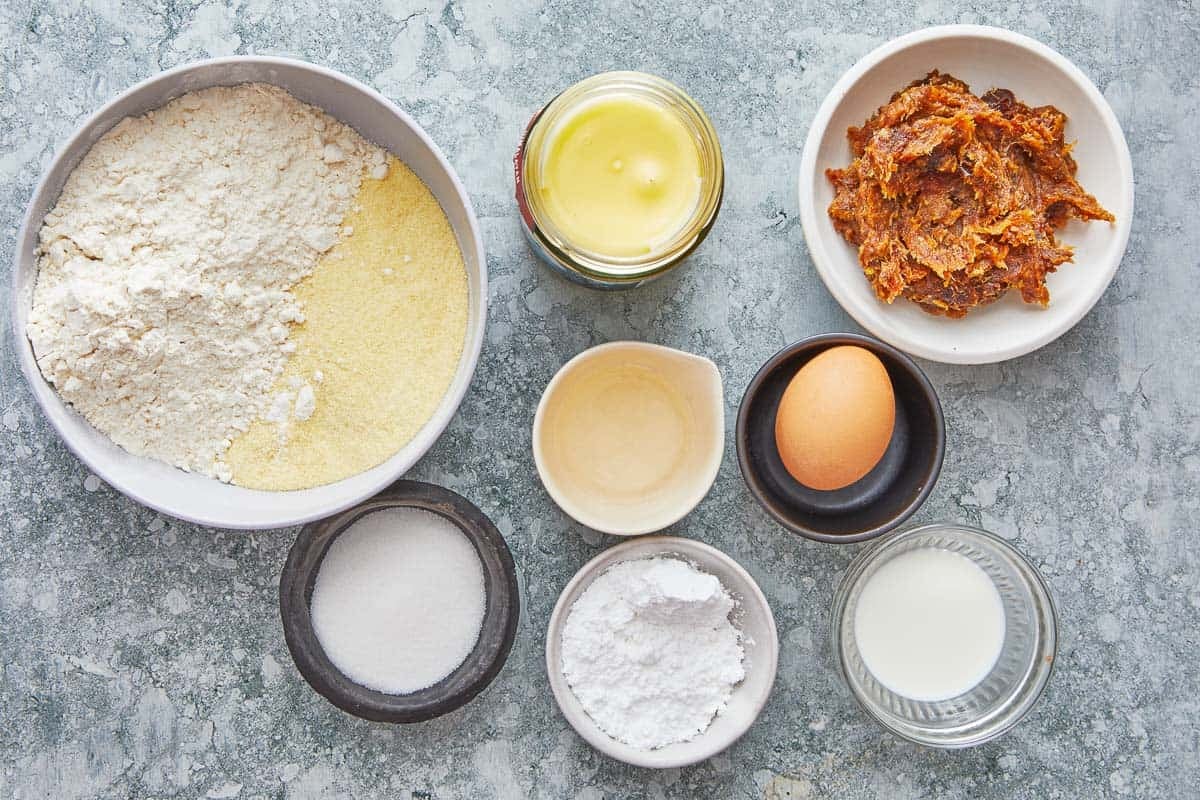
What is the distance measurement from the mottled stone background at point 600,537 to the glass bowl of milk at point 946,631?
0.23ft

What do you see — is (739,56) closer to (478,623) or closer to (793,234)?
(793,234)

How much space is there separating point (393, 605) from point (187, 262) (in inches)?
22.9

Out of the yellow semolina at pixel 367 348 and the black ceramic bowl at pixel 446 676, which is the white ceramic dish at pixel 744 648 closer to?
the black ceramic bowl at pixel 446 676

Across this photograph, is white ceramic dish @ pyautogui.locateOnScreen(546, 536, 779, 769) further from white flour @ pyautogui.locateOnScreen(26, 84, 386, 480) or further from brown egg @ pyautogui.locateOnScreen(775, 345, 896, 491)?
white flour @ pyautogui.locateOnScreen(26, 84, 386, 480)

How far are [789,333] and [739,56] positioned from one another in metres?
0.46

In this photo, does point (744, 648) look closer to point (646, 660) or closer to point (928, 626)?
point (646, 660)

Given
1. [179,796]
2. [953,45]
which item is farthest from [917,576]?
[179,796]

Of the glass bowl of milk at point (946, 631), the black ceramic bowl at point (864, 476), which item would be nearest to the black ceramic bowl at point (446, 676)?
the black ceramic bowl at point (864, 476)

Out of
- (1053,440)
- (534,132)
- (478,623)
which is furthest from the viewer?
(1053,440)

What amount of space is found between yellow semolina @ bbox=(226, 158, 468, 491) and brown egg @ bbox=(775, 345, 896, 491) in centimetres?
50

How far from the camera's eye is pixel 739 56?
1.52 metres

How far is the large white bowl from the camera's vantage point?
125 cm

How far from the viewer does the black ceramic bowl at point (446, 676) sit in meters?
1.39

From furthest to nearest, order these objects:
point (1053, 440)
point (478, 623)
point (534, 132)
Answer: point (1053, 440) → point (478, 623) → point (534, 132)
